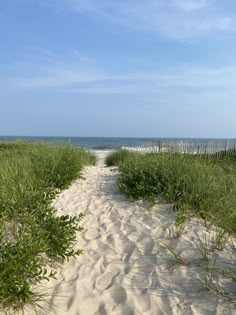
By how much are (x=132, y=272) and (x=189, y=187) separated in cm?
243

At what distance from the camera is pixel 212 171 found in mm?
6637

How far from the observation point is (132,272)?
12.7ft

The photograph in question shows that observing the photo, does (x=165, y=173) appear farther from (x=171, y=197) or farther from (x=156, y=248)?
(x=156, y=248)

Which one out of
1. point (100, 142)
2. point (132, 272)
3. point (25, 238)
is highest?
point (25, 238)

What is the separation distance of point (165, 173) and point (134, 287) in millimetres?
3537

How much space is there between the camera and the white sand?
126 inches

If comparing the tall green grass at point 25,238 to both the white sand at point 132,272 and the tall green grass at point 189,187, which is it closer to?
the white sand at point 132,272

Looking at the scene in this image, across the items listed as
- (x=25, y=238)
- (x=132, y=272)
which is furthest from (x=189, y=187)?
(x=25, y=238)

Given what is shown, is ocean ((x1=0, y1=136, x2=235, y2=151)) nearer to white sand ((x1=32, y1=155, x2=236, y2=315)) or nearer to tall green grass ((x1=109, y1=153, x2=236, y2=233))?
tall green grass ((x1=109, y1=153, x2=236, y2=233))

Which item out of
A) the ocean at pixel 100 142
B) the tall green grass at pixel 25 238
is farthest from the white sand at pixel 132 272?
the ocean at pixel 100 142

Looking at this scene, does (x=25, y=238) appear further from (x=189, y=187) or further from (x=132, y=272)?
(x=189, y=187)

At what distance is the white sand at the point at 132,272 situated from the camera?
3.21 metres

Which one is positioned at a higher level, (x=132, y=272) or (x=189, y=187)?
(x=189, y=187)

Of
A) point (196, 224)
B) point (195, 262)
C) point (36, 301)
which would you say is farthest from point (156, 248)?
point (36, 301)
